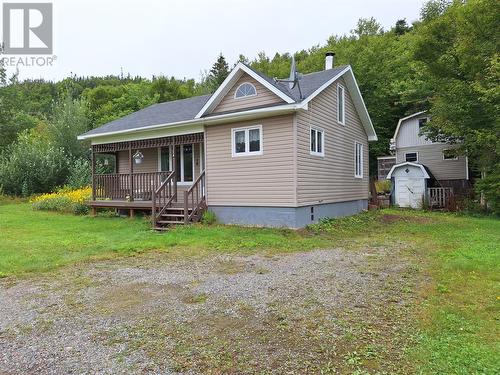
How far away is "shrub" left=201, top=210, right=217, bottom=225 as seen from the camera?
11578mm

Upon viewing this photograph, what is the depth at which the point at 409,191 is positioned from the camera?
2002cm

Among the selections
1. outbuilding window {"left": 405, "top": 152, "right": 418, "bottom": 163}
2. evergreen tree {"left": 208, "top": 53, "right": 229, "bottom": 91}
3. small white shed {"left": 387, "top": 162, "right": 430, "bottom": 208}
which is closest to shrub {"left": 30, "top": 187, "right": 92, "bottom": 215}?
small white shed {"left": 387, "top": 162, "right": 430, "bottom": 208}

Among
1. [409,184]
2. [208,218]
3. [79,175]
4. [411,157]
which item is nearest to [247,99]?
[208,218]

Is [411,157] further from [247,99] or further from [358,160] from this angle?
[247,99]

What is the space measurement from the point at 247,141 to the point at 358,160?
21.8ft

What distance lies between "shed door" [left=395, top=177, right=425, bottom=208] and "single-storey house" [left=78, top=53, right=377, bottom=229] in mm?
6521

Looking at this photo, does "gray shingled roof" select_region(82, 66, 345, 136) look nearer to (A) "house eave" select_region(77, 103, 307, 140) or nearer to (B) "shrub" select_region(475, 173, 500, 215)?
(A) "house eave" select_region(77, 103, 307, 140)

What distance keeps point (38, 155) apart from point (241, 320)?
21195 mm

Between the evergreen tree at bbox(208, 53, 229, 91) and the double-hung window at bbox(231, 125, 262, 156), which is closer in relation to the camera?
the double-hung window at bbox(231, 125, 262, 156)

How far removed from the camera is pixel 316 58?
32.1 meters

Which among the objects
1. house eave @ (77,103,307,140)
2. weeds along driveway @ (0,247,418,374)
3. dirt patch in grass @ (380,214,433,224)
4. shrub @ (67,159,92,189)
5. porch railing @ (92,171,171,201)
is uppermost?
house eave @ (77,103,307,140)

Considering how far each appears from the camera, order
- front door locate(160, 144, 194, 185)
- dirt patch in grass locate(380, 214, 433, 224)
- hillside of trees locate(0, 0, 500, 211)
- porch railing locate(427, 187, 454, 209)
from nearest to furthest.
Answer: dirt patch in grass locate(380, 214, 433, 224)
front door locate(160, 144, 194, 185)
hillside of trees locate(0, 0, 500, 211)
porch railing locate(427, 187, 454, 209)

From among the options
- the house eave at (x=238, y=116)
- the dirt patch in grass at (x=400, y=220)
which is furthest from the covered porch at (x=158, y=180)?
the dirt patch in grass at (x=400, y=220)

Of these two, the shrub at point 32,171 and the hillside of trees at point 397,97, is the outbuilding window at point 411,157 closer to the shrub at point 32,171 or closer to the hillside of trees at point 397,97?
the hillside of trees at point 397,97
